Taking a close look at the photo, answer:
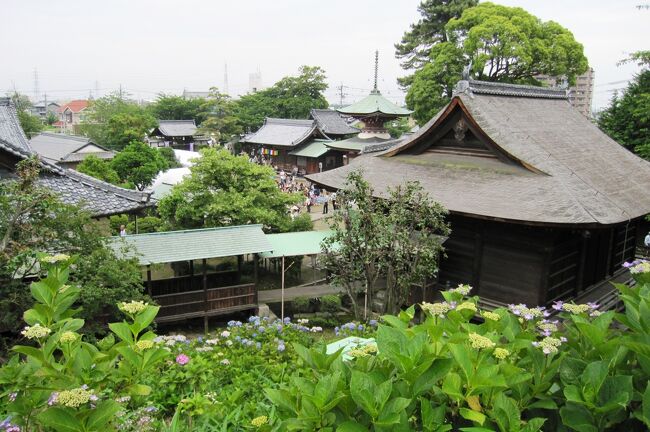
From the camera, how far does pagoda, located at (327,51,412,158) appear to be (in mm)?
37812

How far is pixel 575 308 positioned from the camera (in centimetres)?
325

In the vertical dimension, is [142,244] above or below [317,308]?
above

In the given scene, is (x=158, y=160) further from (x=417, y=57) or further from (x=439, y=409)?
(x=439, y=409)

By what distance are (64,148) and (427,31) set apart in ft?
107

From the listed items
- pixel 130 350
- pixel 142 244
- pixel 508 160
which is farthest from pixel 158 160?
pixel 130 350

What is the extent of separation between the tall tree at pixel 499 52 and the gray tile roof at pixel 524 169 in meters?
13.5

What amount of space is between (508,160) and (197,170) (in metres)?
10.1

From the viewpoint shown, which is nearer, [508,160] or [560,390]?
[560,390]

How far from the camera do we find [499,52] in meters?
30.9

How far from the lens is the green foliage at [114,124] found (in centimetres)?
4631

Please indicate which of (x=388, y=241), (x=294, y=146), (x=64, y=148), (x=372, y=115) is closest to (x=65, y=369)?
(x=388, y=241)

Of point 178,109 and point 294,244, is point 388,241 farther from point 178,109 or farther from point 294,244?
point 178,109

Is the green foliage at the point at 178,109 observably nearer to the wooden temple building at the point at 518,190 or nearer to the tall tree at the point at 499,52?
the tall tree at the point at 499,52

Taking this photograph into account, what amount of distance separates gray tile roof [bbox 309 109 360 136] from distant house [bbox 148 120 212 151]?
1606 cm
